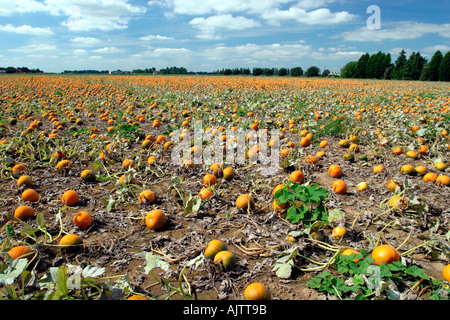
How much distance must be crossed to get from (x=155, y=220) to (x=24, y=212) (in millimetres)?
1852

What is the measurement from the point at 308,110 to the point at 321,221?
863cm

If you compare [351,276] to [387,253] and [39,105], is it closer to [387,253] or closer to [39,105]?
[387,253]

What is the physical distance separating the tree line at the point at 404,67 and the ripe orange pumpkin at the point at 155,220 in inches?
2626

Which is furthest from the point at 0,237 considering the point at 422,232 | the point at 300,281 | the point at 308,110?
the point at 308,110

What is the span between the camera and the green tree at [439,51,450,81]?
52.0 m

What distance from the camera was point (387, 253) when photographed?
8.58 feet

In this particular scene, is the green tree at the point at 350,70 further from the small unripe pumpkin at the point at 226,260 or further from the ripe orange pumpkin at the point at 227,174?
the small unripe pumpkin at the point at 226,260

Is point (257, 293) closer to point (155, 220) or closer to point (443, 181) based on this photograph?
point (155, 220)

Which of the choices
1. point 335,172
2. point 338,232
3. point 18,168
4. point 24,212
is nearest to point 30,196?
point 24,212

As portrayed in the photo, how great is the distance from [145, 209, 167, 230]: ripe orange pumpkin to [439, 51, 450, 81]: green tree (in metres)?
66.7

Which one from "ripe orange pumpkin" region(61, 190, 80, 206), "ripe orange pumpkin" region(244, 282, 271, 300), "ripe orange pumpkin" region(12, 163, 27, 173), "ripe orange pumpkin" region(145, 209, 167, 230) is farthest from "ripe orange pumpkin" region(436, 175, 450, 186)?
"ripe orange pumpkin" region(12, 163, 27, 173)

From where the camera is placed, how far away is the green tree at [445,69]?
52.0 meters

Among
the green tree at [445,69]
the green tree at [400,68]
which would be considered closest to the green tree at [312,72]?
the green tree at [400,68]

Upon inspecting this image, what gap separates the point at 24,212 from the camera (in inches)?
145
